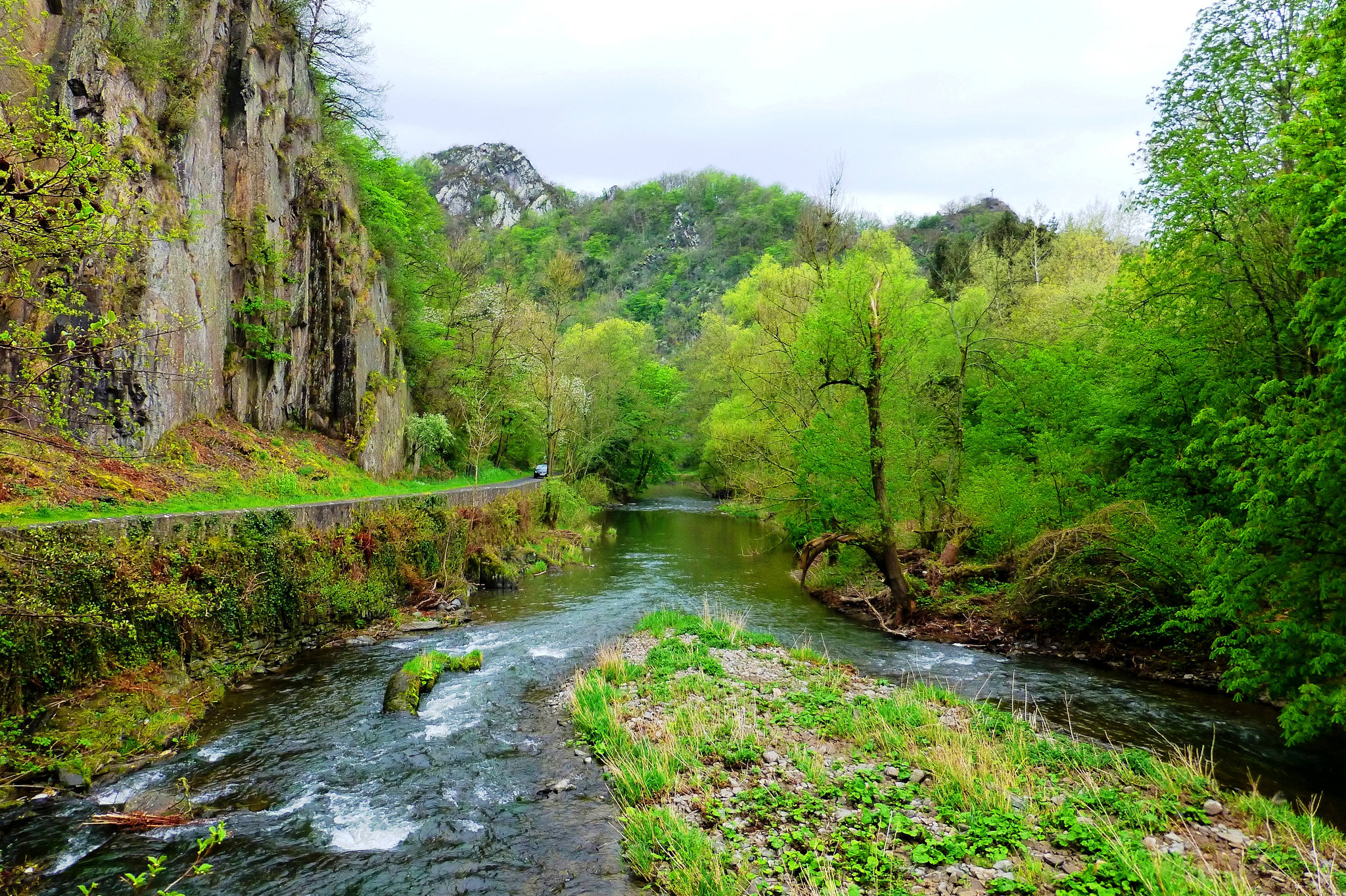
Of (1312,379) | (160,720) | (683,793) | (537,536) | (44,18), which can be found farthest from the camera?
(537,536)

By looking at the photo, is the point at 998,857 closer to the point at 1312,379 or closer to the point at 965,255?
the point at 1312,379

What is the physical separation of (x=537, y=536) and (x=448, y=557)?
776 centimetres

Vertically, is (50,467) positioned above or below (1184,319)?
below

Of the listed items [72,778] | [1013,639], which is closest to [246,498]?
[72,778]

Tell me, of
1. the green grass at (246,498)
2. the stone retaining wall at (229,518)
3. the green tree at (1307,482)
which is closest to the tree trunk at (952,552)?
the green tree at (1307,482)

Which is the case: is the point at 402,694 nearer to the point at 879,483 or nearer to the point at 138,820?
the point at 138,820

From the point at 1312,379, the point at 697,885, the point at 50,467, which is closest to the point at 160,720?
the point at 50,467

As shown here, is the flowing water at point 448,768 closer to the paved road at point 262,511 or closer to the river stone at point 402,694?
the river stone at point 402,694

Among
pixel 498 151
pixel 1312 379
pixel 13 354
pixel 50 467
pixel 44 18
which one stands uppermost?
pixel 498 151

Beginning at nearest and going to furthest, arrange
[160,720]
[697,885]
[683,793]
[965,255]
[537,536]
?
[697,885], [683,793], [160,720], [537,536], [965,255]

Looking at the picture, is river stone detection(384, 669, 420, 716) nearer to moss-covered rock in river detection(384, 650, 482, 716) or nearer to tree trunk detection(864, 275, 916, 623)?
moss-covered rock in river detection(384, 650, 482, 716)

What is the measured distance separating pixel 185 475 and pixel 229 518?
4375 mm

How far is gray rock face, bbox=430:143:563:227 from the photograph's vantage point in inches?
5482

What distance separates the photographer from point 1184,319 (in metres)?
14.7
